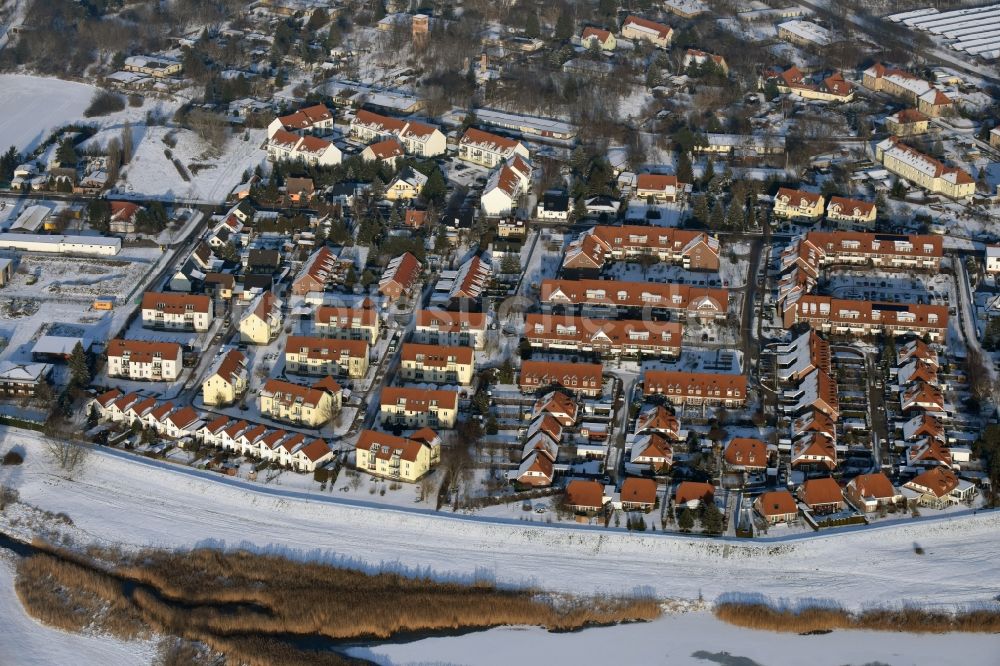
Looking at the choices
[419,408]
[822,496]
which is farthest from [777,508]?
[419,408]

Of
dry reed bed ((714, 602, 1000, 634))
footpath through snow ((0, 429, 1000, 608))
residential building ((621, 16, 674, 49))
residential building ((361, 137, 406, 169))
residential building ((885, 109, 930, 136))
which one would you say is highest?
dry reed bed ((714, 602, 1000, 634))

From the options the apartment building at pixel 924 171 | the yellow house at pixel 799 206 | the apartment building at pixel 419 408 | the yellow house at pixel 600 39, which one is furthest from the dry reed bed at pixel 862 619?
the yellow house at pixel 600 39

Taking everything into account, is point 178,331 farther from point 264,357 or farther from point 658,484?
point 658,484

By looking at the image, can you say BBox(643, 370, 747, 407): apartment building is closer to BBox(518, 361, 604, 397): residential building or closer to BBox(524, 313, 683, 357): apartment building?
BBox(518, 361, 604, 397): residential building

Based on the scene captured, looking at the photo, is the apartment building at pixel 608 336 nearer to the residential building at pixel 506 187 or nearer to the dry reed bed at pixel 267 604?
the residential building at pixel 506 187

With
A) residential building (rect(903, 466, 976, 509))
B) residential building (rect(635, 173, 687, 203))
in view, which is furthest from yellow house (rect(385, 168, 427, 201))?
residential building (rect(903, 466, 976, 509))
